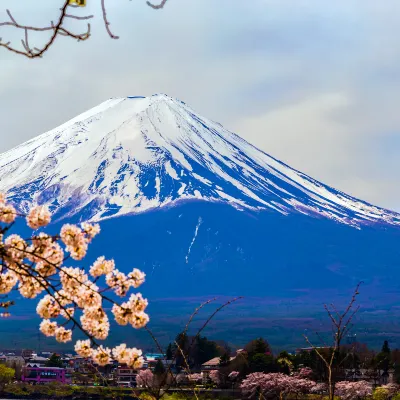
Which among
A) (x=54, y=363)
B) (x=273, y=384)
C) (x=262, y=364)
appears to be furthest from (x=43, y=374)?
(x=273, y=384)

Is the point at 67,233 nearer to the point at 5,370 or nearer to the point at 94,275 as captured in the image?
the point at 94,275

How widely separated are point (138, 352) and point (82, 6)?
2.23 meters

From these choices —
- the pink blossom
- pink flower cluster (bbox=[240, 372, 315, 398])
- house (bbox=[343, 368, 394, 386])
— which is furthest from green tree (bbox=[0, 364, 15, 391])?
house (bbox=[343, 368, 394, 386])

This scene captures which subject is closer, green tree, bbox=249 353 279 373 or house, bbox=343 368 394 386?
green tree, bbox=249 353 279 373

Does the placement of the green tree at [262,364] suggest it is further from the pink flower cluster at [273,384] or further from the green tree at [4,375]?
the green tree at [4,375]

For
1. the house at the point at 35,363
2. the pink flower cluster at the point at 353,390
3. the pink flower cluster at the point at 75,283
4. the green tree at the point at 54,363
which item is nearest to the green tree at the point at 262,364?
the pink flower cluster at the point at 353,390

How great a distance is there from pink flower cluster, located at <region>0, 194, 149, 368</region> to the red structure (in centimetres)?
10034

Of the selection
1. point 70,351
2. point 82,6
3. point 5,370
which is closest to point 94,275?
point 82,6

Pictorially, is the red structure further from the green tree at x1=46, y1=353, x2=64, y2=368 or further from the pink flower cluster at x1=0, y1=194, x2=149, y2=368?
the pink flower cluster at x1=0, y1=194, x2=149, y2=368

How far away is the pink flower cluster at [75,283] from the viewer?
5.04 metres

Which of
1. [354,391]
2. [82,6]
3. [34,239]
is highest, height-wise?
[82,6]

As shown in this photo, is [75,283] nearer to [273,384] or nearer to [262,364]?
[273,384]

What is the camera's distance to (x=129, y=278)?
5.64 meters

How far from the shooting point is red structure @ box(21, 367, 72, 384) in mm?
103375
